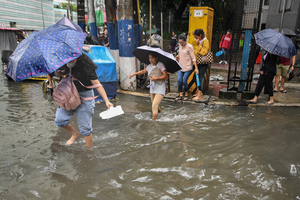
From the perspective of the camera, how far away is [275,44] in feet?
17.9

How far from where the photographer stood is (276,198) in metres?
2.60

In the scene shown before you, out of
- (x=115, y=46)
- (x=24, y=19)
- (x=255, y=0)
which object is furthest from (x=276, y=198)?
(x=24, y=19)

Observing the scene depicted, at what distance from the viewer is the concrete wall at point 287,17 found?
31.0 ft

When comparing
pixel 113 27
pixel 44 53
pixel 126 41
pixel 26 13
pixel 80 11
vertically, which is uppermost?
pixel 26 13

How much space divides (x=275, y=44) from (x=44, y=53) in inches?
202

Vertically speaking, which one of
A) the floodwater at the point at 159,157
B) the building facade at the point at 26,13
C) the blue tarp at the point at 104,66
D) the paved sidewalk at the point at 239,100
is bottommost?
the floodwater at the point at 159,157

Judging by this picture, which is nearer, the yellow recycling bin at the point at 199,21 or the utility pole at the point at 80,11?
the yellow recycling bin at the point at 199,21

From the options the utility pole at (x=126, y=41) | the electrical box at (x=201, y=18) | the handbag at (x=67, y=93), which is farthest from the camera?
the utility pole at (x=126, y=41)

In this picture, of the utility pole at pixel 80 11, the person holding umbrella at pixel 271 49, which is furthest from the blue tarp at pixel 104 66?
the utility pole at pixel 80 11

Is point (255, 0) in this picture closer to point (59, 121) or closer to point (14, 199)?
point (59, 121)

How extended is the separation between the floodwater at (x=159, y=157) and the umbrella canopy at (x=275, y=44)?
1475 millimetres

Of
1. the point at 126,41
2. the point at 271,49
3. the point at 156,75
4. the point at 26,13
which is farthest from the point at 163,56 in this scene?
the point at 26,13

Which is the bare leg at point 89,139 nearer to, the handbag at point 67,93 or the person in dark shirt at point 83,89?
the person in dark shirt at point 83,89

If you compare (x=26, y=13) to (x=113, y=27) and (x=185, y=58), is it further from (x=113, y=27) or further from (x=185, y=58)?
(x=185, y=58)
